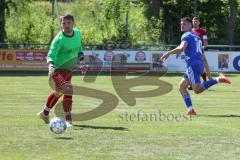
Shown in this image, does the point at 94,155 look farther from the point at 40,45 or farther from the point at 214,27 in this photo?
the point at 214,27

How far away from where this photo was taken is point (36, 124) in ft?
39.9

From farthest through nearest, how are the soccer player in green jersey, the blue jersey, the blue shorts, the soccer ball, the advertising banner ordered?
the advertising banner, the blue shorts, the blue jersey, the soccer player in green jersey, the soccer ball

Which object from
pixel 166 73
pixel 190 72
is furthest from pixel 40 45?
pixel 190 72

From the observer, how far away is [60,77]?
39.8 feet

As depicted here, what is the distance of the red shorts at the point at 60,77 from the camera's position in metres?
12.0

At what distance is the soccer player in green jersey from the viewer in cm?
1202

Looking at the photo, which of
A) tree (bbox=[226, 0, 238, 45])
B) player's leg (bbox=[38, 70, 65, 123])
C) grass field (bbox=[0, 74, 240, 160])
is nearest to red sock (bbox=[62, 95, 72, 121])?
player's leg (bbox=[38, 70, 65, 123])

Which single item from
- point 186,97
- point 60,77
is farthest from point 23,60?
point 60,77

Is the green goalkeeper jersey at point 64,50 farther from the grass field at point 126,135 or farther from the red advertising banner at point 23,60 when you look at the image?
the red advertising banner at point 23,60

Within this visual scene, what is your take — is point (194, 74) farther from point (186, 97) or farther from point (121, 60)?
point (121, 60)

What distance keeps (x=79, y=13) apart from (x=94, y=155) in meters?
54.2

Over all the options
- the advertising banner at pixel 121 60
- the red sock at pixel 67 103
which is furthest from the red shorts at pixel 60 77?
the advertising banner at pixel 121 60

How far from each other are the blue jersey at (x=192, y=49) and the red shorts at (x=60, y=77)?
325 centimetres

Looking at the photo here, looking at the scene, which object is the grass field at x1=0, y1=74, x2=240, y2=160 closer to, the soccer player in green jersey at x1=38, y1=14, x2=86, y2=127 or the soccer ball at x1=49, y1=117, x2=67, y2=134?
the soccer ball at x1=49, y1=117, x2=67, y2=134
